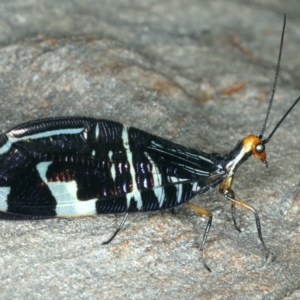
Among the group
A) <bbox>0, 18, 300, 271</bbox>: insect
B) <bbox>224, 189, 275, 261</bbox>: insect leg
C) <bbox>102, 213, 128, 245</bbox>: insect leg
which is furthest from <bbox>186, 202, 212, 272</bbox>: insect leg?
<bbox>102, 213, 128, 245</bbox>: insect leg

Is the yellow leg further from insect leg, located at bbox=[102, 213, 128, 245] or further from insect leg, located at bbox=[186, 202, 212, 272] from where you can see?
insect leg, located at bbox=[102, 213, 128, 245]

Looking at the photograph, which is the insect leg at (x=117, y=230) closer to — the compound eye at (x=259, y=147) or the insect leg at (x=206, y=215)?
the insect leg at (x=206, y=215)

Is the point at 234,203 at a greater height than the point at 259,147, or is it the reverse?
the point at 259,147

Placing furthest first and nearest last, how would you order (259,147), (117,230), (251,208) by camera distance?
(259,147), (251,208), (117,230)

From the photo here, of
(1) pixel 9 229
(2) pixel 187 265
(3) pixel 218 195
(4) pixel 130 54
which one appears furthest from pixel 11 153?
(4) pixel 130 54

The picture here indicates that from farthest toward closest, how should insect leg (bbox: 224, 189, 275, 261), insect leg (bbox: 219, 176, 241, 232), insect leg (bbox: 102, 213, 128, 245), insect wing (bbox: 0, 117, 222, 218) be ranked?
insect leg (bbox: 219, 176, 241, 232)
insect leg (bbox: 224, 189, 275, 261)
insect leg (bbox: 102, 213, 128, 245)
insect wing (bbox: 0, 117, 222, 218)

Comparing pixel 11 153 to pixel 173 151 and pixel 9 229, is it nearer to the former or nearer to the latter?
pixel 9 229

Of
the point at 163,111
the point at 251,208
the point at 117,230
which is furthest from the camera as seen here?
the point at 163,111

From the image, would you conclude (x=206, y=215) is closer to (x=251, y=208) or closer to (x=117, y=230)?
(x=251, y=208)

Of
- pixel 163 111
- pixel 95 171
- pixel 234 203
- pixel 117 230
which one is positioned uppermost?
pixel 163 111

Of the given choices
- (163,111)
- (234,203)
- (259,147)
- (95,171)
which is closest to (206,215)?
(234,203)
